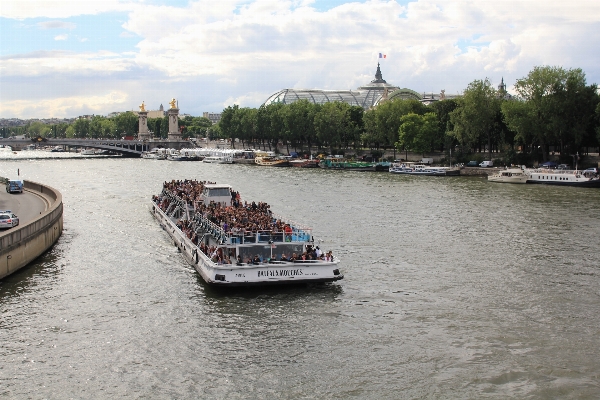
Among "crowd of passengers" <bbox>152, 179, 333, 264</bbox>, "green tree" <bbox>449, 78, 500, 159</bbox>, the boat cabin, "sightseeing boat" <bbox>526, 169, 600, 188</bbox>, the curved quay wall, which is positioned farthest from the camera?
→ "green tree" <bbox>449, 78, 500, 159</bbox>

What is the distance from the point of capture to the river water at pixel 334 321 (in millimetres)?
22078

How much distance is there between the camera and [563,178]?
83.6 meters

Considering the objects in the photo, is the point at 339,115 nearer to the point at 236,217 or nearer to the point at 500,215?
the point at 500,215

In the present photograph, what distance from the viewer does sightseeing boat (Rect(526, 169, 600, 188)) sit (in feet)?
267

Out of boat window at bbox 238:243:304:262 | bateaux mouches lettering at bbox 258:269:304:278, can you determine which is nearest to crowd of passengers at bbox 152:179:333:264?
boat window at bbox 238:243:304:262

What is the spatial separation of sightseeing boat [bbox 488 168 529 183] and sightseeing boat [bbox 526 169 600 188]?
60cm

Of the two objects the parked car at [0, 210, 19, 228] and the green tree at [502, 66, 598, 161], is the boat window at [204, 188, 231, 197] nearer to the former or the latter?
the parked car at [0, 210, 19, 228]

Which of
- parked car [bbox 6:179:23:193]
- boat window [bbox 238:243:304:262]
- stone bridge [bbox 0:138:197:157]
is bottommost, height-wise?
boat window [bbox 238:243:304:262]

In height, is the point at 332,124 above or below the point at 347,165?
above

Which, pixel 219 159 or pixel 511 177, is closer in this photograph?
pixel 511 177

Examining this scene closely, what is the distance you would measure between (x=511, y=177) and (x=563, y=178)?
630 centimetres

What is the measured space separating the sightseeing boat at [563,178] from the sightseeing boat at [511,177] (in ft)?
1.96

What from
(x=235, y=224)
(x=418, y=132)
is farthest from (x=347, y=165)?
(x=235, y=224)

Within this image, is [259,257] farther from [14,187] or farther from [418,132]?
[418,132]
